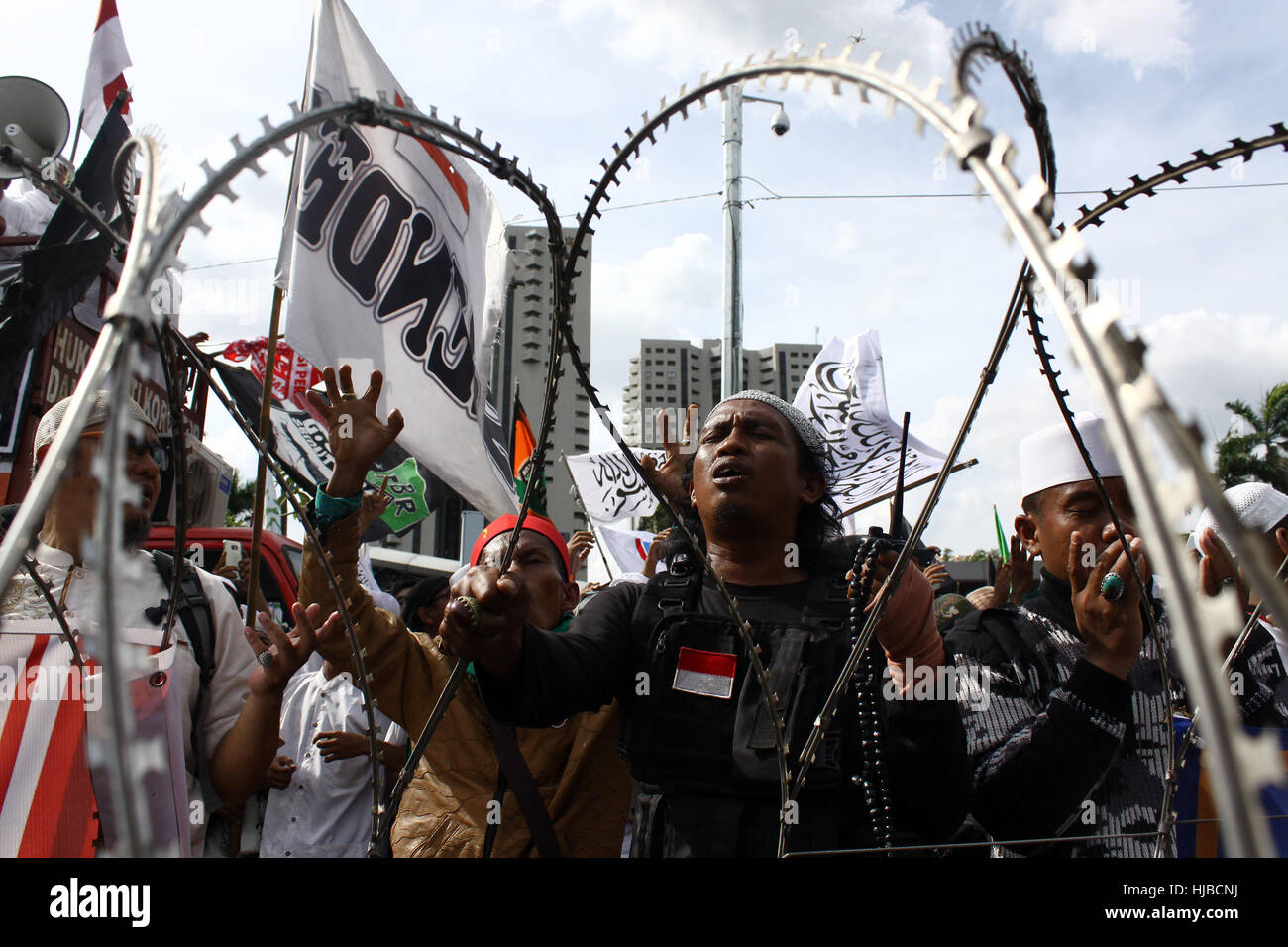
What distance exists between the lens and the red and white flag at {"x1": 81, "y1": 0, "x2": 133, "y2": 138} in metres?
5.78

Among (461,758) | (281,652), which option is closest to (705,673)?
(461,758)

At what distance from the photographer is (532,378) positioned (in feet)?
120

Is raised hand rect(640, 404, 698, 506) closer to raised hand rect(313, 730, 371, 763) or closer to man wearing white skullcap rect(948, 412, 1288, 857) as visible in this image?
man wearing white skullcap rect(948, 412, 1288, 857)

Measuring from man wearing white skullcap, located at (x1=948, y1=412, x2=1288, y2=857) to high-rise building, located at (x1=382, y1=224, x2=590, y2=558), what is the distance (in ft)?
10.4

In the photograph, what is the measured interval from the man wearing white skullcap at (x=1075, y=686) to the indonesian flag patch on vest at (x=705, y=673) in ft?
2.45

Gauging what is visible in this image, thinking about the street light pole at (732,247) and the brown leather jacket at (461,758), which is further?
the street light pole at (732,247)

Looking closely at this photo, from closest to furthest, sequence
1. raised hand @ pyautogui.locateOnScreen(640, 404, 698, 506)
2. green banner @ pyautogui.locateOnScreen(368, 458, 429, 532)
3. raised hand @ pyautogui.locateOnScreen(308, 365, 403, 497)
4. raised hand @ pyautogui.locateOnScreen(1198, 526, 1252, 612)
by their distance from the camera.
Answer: raised hand @ pyautogui.locateOnScreen(308, 365, 403, 497) < raised hand @ pyautogui.locateOnScreen(1198, 526, 1252, 612) < raised hand @ pyautogui.locateOnScreen(640, 404, 698, 506) < green banner @ pyautogui.locateOnScreen(368, 458, 429, 532)

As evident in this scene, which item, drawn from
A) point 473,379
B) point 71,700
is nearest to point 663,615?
point 71,700

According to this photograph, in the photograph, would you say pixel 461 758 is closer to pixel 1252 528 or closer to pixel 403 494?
pixel 1252 528

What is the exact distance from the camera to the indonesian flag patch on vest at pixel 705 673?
2117 mm

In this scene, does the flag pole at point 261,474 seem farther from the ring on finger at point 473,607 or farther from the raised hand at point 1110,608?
the raised hand at point 1110,608

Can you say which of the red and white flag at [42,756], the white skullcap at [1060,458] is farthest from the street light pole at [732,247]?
the red and white flag at [42,756]

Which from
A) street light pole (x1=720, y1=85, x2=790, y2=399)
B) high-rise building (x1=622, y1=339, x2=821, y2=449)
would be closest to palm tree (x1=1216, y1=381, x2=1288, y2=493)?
high-rise building (x1=622, y1=339, x2=821, y2=449)
